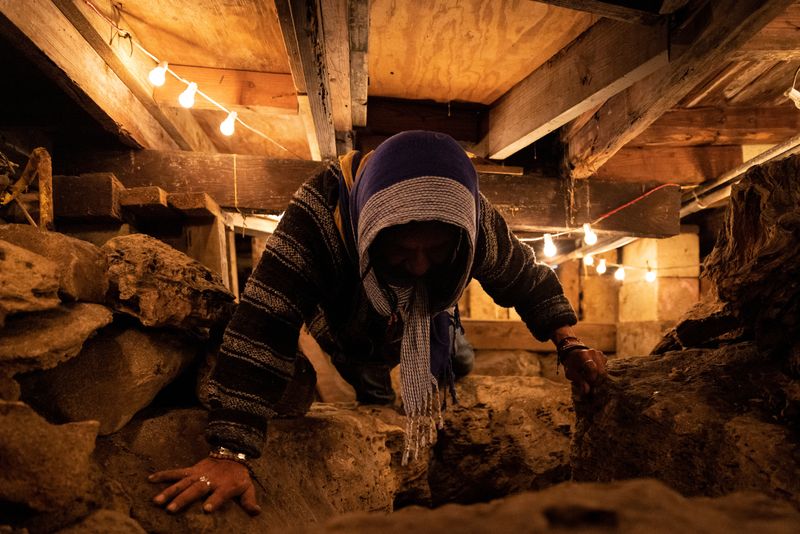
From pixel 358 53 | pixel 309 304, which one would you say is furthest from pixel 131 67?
pixel 309 304

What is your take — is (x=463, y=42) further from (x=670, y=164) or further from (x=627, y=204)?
(x=670, y=164)

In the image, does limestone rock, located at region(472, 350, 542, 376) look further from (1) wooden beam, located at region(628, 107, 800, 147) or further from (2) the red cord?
(1) wooden beam, located at region(628, 107, 800, 147)

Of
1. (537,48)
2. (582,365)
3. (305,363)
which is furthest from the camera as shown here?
(537,48)

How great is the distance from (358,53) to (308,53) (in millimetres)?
267

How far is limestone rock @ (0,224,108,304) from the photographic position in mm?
1428

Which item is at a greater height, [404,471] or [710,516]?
[710,516]

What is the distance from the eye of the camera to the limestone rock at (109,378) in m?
1.37

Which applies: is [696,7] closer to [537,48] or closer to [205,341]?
[537,48]

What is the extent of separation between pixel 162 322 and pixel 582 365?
6.74 ft

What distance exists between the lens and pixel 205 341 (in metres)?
2.07

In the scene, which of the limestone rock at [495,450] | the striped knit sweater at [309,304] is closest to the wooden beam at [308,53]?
the striped knit sweater at [309,304]

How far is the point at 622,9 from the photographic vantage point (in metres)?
1.87

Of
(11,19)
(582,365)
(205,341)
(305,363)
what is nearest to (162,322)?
(205,341)

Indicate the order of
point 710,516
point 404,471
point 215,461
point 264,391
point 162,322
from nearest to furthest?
point 710,516 → point 215,461 → point 264,391 → point 162,322 → point 404,471
